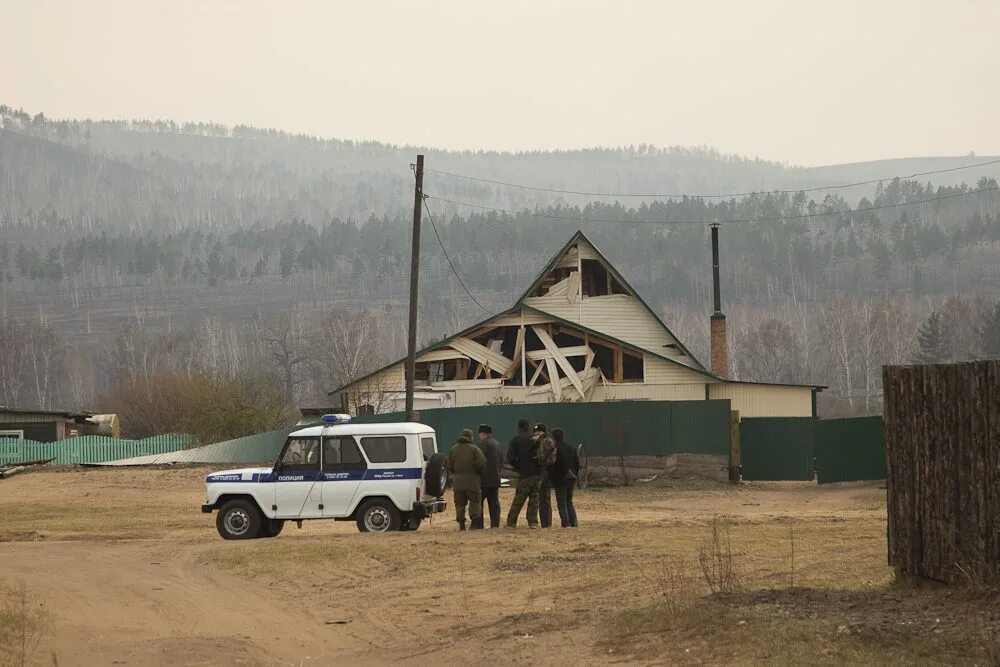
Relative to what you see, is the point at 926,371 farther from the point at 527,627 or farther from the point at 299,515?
the point at 299,515

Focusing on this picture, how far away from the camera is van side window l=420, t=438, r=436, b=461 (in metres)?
22.2

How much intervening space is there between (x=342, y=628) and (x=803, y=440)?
23.6 metres

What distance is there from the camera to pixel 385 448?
2189 centimetres

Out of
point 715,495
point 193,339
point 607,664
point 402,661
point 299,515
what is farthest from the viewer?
point 193,339

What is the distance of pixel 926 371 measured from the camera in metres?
12.3

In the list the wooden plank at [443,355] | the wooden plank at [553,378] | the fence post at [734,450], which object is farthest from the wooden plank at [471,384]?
the fence post at [734,450]

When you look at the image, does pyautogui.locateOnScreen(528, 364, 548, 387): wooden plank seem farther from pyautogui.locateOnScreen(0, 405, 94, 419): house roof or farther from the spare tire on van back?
pyautogui.locateOnScreen(0, 405, 94, 419): house roof

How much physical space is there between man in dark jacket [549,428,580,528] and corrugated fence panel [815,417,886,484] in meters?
14.2

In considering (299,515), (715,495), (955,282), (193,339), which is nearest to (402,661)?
(299,515)

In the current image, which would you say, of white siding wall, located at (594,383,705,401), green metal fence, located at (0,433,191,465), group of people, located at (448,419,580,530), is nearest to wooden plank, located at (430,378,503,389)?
white siding wall, located at (594,383,705,401)

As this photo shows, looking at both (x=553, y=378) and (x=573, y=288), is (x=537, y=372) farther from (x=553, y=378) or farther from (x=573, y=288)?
(x=573, y=288)

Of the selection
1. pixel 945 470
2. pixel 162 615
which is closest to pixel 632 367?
pixel 162 615

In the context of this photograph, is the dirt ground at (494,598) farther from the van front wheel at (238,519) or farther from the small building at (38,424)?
the small building at (38,424)

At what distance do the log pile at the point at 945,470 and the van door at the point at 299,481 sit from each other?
37.4 ft
